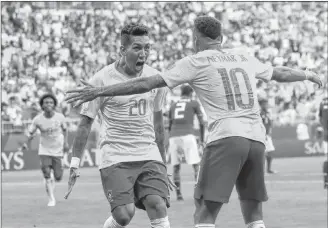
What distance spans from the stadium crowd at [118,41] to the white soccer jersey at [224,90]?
23599 mm

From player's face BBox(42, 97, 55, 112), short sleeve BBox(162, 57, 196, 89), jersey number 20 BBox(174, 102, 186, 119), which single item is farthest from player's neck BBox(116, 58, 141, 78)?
jersey number 20 BBox(174, 102, 186, 119)

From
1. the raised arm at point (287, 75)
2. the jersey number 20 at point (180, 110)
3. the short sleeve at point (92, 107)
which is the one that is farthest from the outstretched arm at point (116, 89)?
the jersey number 20 at point (180, 110)

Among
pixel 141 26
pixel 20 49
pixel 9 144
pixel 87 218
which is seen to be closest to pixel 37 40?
pixel 20 49

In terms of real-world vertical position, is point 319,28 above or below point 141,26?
below

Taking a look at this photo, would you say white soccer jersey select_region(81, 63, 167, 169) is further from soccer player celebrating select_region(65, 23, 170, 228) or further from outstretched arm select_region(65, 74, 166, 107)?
outstretched arm select_region(65, 74, 166, 107)

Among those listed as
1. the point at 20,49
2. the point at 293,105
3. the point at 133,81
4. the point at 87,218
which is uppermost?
the point at 133,81

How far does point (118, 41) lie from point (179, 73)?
31.8 metres

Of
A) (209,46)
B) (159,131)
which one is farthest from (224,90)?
(159,131)

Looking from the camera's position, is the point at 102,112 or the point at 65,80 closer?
the point at 102,112

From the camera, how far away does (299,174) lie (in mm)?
26719

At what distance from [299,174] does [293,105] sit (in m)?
13.1

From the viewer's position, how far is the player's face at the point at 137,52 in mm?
9133

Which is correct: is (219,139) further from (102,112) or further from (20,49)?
(20,49)

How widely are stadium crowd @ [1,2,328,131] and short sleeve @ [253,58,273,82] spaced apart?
76.8 feet
